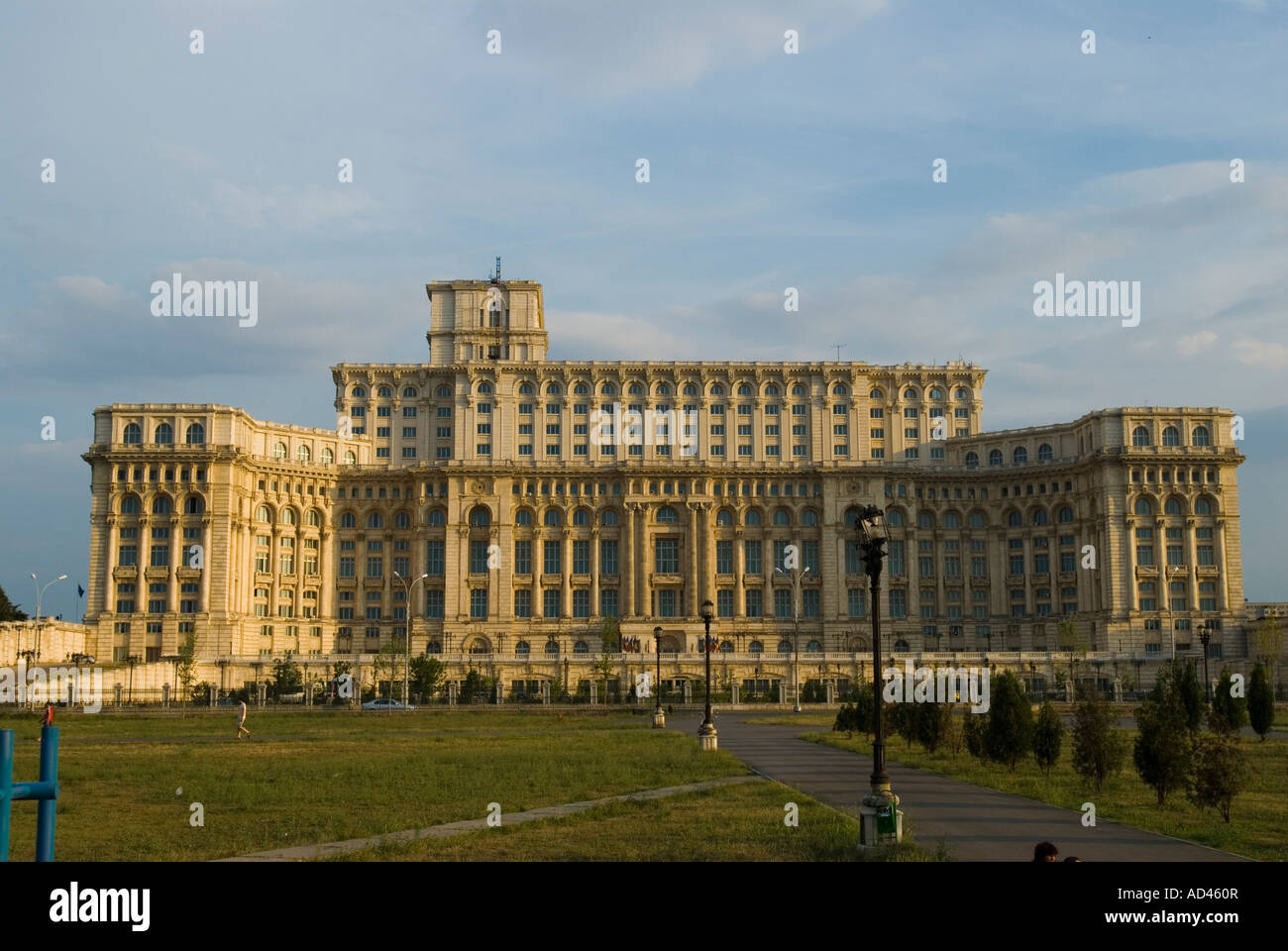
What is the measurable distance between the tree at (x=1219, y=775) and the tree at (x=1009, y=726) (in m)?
9.21

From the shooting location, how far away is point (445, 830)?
923 inches

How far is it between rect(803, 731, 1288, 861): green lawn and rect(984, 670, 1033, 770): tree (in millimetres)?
632

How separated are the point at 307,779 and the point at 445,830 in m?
11.9

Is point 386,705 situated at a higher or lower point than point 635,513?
lower

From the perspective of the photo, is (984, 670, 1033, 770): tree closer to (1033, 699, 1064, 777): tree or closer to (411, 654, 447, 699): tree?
(1033, 699, 1064, 777): tree

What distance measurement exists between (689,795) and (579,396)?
396 feet

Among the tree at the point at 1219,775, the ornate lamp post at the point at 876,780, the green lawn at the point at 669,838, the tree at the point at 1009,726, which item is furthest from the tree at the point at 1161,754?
the ornate lamp post at the point at 876,780

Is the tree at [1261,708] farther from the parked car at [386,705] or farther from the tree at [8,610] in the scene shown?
the tree at [8,610]

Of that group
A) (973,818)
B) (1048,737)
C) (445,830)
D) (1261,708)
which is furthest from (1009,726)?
(1261,708)

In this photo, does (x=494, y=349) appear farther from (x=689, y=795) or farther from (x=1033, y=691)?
(x=689, y=795)

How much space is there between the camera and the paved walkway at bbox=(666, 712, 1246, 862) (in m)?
21.3

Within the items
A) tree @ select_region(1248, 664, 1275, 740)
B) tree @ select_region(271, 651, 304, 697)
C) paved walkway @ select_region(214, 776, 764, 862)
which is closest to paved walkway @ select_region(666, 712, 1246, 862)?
paved walkway @ select_region(214, 776, 764, 862)

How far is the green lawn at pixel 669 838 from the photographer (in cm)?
2006

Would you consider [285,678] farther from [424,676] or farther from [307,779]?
[307,779]
